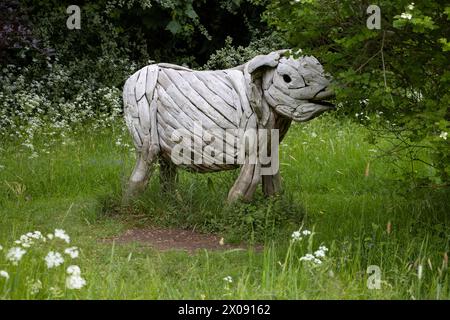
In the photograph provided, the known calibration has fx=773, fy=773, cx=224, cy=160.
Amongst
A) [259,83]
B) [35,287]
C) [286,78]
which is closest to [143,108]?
[259,83]

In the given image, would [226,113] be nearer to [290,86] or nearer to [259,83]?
[259,83]

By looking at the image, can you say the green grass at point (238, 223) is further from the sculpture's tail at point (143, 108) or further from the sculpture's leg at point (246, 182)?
the sculpture's tail at point (143, 108)

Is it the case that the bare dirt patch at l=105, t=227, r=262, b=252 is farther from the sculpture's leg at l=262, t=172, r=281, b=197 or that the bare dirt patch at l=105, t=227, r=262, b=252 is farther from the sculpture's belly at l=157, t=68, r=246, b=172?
the sculpture's leg at l=262, t=172, r=281, b=197

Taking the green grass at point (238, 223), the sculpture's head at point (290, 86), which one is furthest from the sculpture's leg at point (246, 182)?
the sculpture's head at point (290, 86)

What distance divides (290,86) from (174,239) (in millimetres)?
1508

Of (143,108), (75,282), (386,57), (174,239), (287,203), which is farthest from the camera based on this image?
(143,108)

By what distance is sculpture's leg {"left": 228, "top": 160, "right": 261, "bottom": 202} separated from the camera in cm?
617

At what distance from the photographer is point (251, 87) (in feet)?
20.1

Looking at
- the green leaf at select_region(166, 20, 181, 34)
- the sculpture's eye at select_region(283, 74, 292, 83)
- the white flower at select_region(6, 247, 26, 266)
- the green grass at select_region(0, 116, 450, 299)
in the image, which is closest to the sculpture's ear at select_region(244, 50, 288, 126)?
the sculpture's eye at select_region(283, 74, 292, 83)

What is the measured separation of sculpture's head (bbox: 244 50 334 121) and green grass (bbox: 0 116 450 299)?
763 millimetres

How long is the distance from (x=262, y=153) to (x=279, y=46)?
621 cm

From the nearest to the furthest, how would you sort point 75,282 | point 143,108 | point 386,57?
point 75,282
point 386,57
point 143,108

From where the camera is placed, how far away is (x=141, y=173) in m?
6.57

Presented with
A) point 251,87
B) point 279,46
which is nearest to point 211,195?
point 251,87
